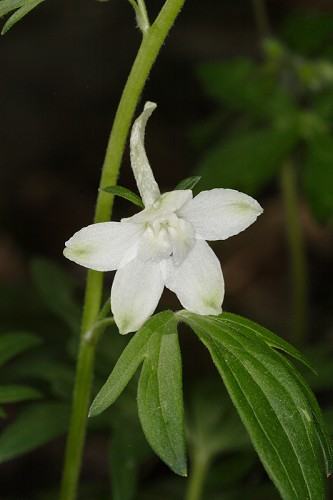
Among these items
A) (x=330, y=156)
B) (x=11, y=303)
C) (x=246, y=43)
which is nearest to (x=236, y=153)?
(x=330, y=156)

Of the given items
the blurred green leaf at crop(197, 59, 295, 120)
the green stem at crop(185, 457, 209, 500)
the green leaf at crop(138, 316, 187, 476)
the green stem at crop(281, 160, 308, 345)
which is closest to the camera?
the green leaf at crop(138, 316, 187, 476)

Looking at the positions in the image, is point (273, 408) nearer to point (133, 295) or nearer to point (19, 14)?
point (133, 295)


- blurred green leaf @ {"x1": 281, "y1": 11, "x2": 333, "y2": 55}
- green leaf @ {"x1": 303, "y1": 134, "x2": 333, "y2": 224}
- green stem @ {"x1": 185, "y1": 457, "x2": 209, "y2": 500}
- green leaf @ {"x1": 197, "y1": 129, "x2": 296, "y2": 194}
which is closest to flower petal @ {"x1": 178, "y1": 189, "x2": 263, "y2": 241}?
green stem @ {"x1": 185, "y1": 457, "x2": 209, "y2": 500}

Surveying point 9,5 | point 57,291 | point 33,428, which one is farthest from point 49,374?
point 9,5

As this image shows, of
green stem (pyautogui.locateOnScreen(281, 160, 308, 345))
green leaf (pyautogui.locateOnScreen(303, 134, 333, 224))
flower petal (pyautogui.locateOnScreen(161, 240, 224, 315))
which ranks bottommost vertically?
green stem (pyautogui.locateOnScreen(281, 160, 308, 345))

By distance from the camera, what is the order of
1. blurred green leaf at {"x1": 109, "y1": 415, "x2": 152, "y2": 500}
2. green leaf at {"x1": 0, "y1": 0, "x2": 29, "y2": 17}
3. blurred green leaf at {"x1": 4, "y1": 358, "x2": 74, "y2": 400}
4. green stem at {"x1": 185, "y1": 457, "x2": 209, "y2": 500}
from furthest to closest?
1. green stem at {"x1": 185, "y1": 457, "x2": 209, "y2": 500}
2. blurred green leaf at {"x1": 4, "y1": 358, "x2": 74, "y2": 400}
3. blurred green leaf at {"x1": 109, "y1": 415, "x2": 152, "y2": 500}
4. green leaf at {"x1": 0, "y1": 0, "x2": 29, "y2": 17}

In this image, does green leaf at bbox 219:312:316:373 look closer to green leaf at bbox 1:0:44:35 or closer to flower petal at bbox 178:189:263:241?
flower petal at bbox 178:189:263:241

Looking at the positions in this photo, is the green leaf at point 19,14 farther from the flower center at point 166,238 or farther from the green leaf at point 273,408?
the green leaf at point 273,408

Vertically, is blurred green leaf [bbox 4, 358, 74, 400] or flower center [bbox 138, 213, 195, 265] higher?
flower center [bbox 138, 213, 195, 265]
